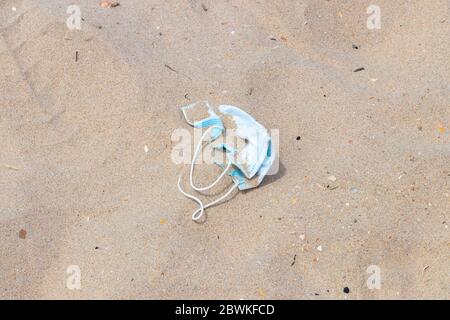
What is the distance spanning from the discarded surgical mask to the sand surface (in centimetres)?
5

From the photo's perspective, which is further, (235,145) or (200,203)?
(235,145)

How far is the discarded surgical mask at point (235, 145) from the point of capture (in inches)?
82.5

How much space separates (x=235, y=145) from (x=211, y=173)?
0.14 metres

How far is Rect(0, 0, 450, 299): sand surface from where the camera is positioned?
1.95 m

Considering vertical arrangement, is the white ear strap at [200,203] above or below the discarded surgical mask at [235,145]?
below

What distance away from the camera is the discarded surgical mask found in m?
2.10

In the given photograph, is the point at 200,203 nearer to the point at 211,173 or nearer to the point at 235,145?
the point at 211,173

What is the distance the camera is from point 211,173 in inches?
84.1

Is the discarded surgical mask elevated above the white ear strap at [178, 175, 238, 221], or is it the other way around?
the discarded surgical mask

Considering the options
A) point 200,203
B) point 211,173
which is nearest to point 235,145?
point 211,173

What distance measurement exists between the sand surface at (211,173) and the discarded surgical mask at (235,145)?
1.8 inches

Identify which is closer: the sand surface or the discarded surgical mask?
the sand surface

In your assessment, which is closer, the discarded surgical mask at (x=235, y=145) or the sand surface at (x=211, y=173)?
the sand surface at (x=211, y=173)

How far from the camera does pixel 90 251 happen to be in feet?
6.51
